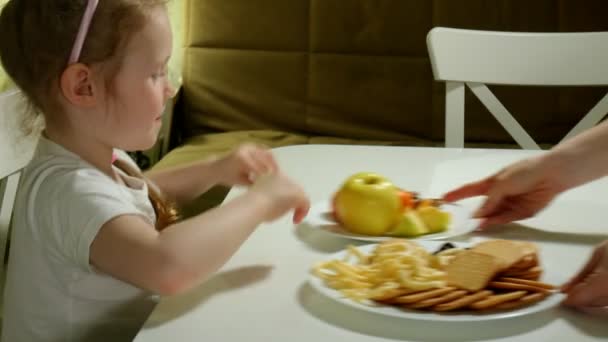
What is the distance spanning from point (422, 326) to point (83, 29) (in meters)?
0.47

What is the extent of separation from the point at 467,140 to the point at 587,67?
950mm

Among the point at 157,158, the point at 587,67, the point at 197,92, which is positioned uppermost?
the point at 587,67

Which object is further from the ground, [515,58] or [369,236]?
[515,58]

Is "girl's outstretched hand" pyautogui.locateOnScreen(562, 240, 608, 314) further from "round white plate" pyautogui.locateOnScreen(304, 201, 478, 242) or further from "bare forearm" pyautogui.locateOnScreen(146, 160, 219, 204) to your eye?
"bare forearm" pyautogui.locateOnScreen(146, 160, 219, 204)

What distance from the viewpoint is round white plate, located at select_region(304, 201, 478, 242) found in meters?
1.00

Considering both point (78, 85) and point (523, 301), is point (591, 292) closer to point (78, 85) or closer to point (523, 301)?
point (523, 301)

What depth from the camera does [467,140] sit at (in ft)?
8.89

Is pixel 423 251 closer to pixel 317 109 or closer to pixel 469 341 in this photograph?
pixel 469 341

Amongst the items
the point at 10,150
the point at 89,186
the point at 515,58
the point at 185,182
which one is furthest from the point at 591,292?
the point at 515,58

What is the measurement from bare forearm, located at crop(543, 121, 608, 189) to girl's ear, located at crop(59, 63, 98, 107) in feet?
1.88

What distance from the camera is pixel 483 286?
761 millimetres

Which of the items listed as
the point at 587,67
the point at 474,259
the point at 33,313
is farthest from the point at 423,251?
the point at 587,67

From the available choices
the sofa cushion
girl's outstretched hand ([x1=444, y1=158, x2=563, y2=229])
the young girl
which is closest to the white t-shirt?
the young girl

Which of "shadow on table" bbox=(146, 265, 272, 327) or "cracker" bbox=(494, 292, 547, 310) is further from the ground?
"cracker" bbox=(494, 292, 547, 310)
